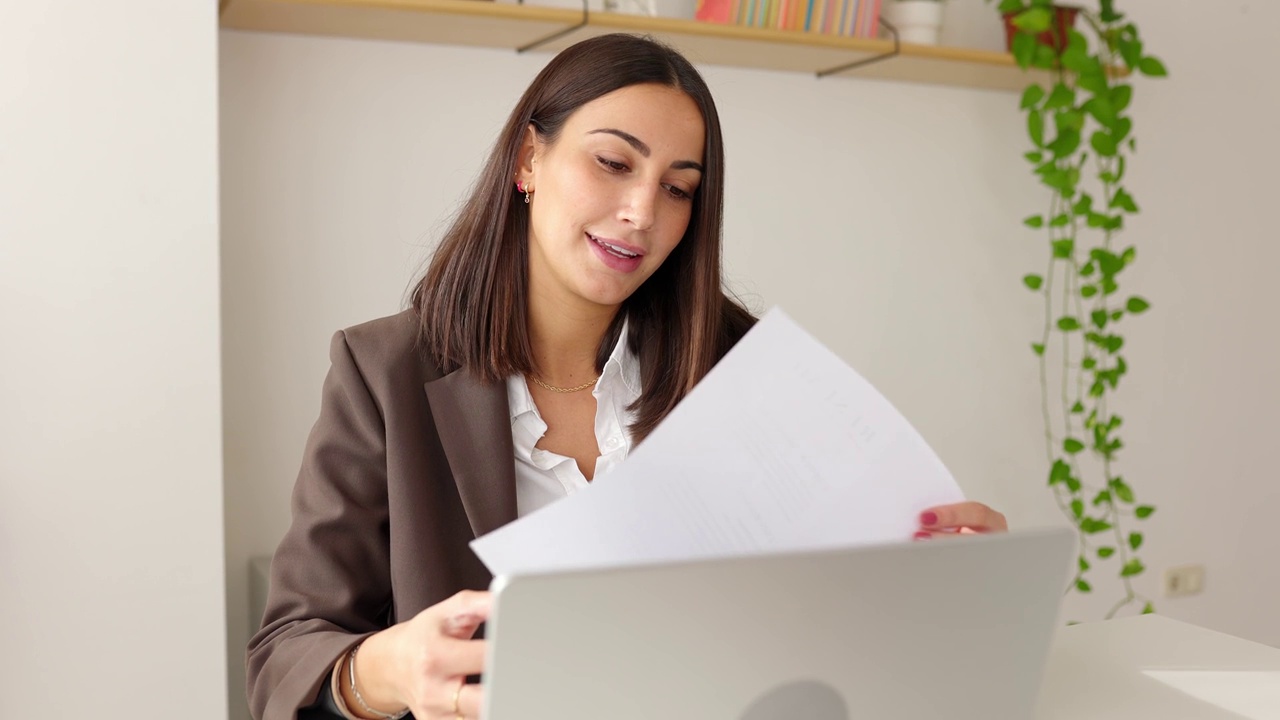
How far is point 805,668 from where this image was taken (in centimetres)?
64

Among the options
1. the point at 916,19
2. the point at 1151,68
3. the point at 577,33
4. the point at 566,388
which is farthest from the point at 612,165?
the point at 1151,68

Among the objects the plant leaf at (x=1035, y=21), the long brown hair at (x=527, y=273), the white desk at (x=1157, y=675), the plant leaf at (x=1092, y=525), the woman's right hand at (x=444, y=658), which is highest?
the plant leaf at (x=1035, y=21)

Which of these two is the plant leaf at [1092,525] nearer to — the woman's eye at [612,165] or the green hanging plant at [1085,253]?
the green hanging plant at [1085,253]

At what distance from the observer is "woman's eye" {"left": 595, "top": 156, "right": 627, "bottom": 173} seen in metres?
1.38

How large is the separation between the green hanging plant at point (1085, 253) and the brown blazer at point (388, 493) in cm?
206

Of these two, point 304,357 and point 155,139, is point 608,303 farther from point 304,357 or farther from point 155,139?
point 304,357

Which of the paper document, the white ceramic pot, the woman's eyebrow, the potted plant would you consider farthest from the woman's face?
the potted plant

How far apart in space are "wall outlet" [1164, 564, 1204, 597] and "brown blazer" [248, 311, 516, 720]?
2.87 metres

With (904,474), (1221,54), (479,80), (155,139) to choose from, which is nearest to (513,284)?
(904,474)

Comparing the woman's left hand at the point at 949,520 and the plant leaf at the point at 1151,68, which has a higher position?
the plant leaf at the point at 1151,68

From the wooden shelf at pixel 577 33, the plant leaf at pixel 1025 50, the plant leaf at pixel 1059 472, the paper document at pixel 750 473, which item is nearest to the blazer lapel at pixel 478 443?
the paper document at pixel 750 473

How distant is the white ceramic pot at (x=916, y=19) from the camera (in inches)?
112

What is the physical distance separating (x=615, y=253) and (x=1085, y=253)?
7.81 feet

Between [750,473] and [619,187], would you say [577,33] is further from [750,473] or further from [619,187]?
[750,473]
